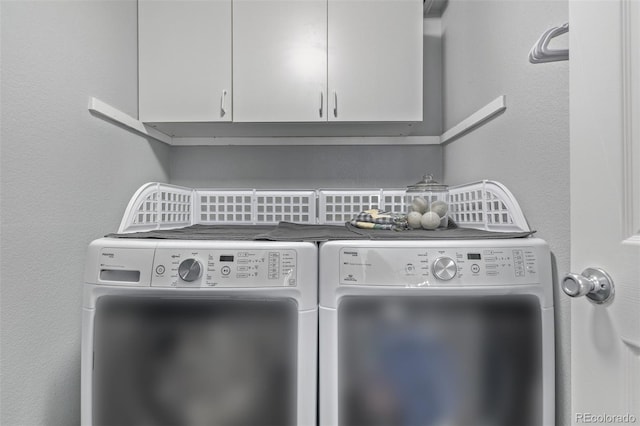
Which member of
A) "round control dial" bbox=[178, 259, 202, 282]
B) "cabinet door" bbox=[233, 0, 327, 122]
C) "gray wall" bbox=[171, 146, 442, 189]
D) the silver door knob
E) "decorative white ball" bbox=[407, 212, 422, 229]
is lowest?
"round control dial" bbox=[178, 259, 202, 282]

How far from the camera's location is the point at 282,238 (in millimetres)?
891

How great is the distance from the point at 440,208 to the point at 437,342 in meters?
0.56

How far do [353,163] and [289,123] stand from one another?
1.49 ft

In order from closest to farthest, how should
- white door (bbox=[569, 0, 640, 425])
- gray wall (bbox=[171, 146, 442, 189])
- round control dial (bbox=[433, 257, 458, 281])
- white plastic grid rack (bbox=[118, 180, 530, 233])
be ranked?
1. white door (bbox=[569, 0, 640, 425])
2. round control dial (bbox=[433, 257, 458, 281])
3. white plastic grid rack (bbox=[118, 180, 530, 233])
4. gray wall (bbox=[171, 146, 442, 189])

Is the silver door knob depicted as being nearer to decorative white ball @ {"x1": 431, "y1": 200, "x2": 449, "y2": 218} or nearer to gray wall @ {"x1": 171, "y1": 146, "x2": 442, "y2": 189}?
decorative white ball @ {"x1": 431, "y1": 200, "x2": 449, "y2": 218}

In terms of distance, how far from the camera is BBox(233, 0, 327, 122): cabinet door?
1.41 meters

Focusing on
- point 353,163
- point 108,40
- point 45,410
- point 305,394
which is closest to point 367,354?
point 305,394

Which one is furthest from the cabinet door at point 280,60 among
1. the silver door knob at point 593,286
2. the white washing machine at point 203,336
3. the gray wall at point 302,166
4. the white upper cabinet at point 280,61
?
the silver door knob at point 593,286

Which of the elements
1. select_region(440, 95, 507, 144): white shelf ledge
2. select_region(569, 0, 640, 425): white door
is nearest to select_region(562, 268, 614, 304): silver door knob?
select_region(569, 0, 640, 425): white door

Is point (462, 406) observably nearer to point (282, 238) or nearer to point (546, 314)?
point (546, 314)

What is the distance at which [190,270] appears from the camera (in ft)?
2.71

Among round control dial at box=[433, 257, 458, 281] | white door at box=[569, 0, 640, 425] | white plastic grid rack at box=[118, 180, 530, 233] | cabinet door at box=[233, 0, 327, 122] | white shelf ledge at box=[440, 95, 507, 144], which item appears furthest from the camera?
white plastic grid rack at box=[118, 180, 530, 233]

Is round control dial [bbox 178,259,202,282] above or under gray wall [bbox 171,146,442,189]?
under

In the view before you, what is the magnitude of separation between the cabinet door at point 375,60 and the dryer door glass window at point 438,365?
919mm
